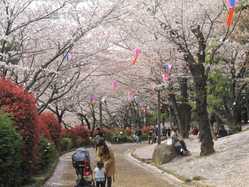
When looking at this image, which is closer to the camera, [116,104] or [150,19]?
[150,19]

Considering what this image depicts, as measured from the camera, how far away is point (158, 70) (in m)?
30.5

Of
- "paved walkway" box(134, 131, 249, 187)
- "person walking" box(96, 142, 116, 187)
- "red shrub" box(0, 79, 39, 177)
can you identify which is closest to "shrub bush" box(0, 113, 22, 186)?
"red shrub" box(0, 79, 39, 177)

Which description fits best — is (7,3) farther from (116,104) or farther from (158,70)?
(116,104)

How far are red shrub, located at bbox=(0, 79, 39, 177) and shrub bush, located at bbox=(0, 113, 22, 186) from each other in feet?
3.41

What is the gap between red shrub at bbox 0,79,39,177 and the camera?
1245 cm

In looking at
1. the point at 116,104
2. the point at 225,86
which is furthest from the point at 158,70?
the point at 116,104

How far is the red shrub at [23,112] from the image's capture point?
1245 centimetres

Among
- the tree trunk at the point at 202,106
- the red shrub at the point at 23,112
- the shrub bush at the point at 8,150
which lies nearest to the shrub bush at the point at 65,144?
the tree trunk at the point at 202,106

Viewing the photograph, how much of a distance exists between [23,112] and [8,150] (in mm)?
2290

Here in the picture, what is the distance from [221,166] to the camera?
54.1 ft

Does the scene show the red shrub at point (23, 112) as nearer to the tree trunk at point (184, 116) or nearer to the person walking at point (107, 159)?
the person walking at point (107, 159)

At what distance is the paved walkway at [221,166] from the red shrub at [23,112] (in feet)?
16.8

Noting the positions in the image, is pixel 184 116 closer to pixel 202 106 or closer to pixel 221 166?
pixel 202 106

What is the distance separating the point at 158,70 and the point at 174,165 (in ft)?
36.5
